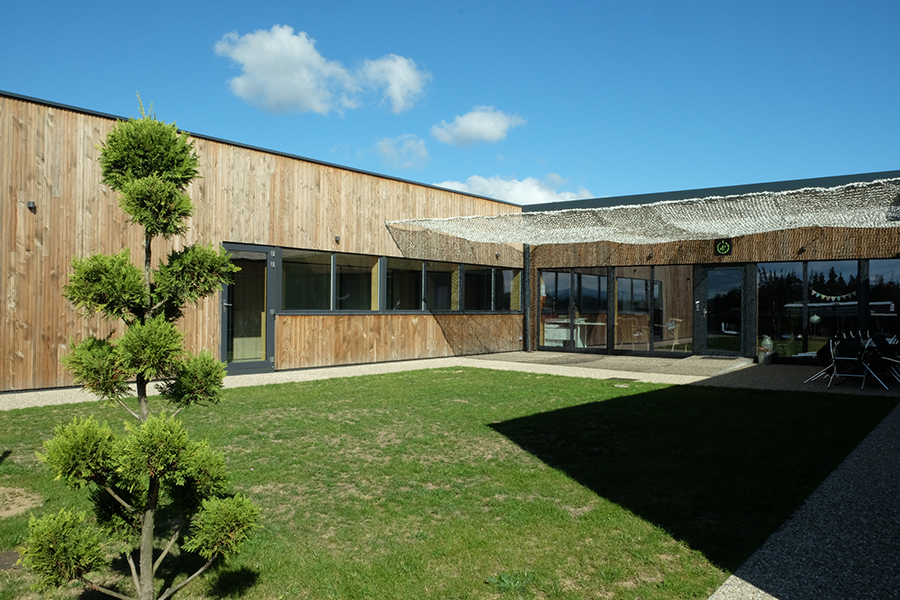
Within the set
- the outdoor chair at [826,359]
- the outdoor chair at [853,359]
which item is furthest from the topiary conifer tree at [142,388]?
the outdoor chair at [826,359]

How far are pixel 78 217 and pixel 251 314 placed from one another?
8.98ft

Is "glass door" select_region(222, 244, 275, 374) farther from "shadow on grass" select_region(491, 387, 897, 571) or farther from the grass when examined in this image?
"shadow on grass" select_region(491, 387, 897, 571)

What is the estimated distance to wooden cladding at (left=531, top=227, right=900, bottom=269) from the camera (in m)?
10.4

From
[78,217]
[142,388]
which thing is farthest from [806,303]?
→ [78,217]

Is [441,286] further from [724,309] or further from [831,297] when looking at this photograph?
[831,297]

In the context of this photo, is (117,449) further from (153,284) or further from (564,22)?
(564,22)

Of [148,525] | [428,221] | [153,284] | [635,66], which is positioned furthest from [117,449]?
[635,66]

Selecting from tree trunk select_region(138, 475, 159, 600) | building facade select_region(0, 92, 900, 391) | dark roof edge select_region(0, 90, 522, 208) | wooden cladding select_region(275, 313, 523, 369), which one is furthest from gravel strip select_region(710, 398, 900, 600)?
wooden cladding select_region(275, 313, 523, 369)

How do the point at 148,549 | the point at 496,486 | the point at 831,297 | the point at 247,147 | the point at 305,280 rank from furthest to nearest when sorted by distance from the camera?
1. the point at 831,297
2. the point at 305,280
3. the point at 247,147
4. the point at 496,486
5. the point at 148,549

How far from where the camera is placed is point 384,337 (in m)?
10.9

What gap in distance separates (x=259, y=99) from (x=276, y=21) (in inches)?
858

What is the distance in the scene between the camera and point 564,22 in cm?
1102

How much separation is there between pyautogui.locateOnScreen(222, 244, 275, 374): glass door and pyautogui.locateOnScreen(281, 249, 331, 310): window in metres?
0.28

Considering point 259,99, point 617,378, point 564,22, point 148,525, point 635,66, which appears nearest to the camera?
point 148,525
